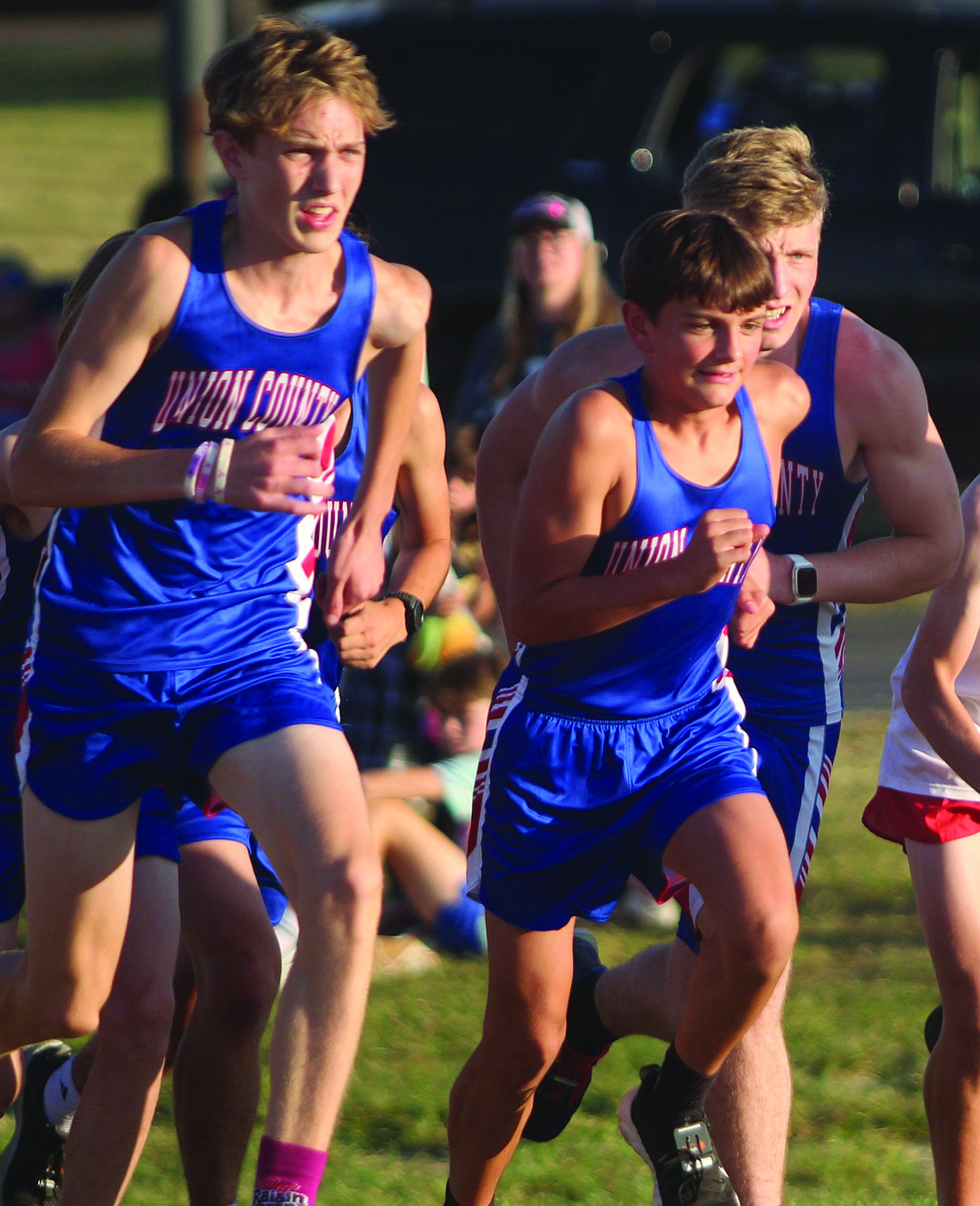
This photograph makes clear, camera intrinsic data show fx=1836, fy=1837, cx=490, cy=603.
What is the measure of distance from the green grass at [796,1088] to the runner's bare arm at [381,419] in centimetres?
158

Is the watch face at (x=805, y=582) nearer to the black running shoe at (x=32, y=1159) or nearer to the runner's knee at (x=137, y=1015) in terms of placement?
the runner's knee at (x=137, y=1015)

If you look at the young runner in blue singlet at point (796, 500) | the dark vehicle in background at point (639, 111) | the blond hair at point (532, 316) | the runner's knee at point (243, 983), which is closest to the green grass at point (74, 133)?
the dark vehicle in background at point (639, 111)

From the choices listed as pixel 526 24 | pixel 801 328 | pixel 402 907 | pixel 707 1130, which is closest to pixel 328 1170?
pixel 707 1130

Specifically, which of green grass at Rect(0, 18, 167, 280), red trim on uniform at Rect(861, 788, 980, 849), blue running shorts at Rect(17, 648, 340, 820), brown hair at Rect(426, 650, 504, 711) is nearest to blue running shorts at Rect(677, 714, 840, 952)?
red trim on uniform at Rect(861, 788, 980, 849)

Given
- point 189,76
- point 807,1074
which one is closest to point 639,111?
point 189,76

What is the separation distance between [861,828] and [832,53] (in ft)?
16.9

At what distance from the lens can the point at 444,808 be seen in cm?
664

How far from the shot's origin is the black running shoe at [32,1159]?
423 centimetres

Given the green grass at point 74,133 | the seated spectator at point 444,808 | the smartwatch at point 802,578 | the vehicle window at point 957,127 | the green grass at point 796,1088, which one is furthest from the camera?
the green grass at point 74,133

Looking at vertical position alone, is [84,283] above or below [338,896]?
above

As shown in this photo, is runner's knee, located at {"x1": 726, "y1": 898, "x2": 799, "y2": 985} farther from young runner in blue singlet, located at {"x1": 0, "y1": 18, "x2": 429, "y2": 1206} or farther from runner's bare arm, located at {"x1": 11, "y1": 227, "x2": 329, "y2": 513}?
runner's bare arm, located at {"x1": 11, "y1": 227, "x2": 329, "y2": 513}

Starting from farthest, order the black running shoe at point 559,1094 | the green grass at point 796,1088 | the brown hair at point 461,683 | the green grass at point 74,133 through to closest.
A: 1. the green grass at point 74,133
2. the brown hair at point 461,683
3. the green grass at point 796,1088
4. the black running shoe at point 559,1094

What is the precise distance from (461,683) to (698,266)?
11.0ft

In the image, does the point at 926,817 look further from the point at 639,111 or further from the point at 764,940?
the point at 639,111
